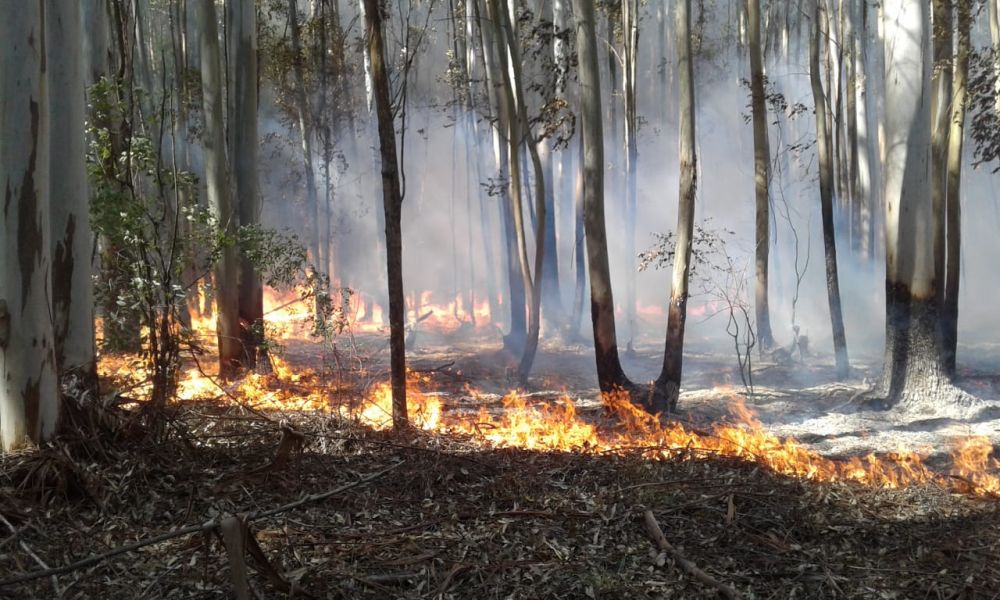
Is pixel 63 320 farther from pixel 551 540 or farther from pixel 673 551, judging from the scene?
pixel 673 551

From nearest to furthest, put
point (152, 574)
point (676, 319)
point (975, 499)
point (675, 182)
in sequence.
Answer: point (152, 574) < point (975, 499) < point (676, 319) < point (675, 182)

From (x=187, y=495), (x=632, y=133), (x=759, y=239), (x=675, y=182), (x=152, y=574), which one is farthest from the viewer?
(x=675, y=182)

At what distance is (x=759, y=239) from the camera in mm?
13586

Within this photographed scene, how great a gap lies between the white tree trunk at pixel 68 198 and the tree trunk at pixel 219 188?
5814 mm

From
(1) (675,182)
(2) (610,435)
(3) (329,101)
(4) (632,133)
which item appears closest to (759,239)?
(4) (632,133)

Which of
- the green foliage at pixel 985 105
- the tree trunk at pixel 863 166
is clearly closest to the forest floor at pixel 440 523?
the green foliage at pixel 985 105

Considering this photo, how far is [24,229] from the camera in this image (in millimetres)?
4305

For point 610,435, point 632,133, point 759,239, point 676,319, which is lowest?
point 610,435

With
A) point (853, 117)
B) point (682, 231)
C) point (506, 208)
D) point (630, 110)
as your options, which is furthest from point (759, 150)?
point (853, 117)

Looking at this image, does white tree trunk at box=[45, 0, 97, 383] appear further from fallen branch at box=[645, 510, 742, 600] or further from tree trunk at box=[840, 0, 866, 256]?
tree trunk at box=[840, 0, 866, 256]

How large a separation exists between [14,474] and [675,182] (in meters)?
33.7

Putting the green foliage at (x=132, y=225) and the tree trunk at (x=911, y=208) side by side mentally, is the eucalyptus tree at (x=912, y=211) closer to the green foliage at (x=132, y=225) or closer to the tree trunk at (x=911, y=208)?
the tree trunk at (x=911, y=208)

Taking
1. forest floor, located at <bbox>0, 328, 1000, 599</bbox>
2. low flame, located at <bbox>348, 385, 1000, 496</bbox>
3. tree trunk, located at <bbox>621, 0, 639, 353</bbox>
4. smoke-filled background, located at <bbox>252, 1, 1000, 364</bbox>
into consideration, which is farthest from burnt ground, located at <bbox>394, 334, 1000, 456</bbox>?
smoke-filled background, located at <bbox>252, 1, 1000, 364</bbox>

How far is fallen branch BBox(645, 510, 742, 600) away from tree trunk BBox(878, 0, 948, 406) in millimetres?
6561
